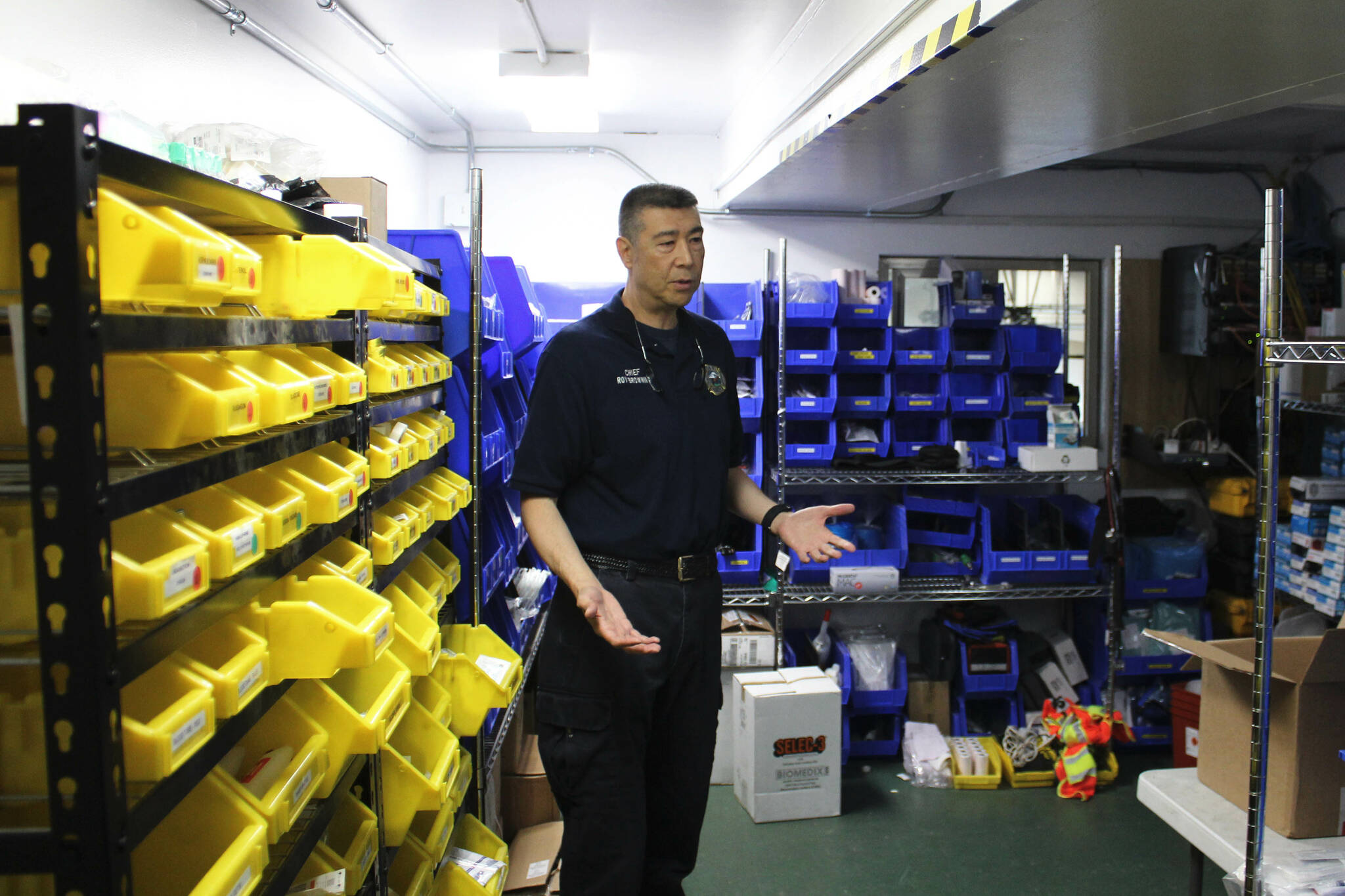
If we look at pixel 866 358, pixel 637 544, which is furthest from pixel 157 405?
pixel 866 358

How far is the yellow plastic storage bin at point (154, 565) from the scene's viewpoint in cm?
90

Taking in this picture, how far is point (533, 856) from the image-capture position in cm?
309

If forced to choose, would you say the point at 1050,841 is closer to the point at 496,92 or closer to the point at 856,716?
the point at 856,716

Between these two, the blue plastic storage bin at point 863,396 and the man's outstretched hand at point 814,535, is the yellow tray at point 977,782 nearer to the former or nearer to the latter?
the blue plastic storage bin at point 863,396

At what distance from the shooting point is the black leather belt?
84.1 inches

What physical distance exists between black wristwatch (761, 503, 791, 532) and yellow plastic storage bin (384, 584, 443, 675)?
842 millimetres

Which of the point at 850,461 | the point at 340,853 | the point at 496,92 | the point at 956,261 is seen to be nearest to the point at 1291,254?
the point at 956,261

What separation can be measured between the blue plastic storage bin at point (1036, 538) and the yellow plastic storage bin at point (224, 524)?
388 cm

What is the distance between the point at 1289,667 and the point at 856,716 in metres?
2.94

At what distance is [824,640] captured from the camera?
14.9ft

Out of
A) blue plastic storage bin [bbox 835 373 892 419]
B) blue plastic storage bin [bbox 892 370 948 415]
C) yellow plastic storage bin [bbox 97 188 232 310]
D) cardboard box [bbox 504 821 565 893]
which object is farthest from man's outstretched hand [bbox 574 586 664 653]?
blue plastic storage bin [bbox 892 370 948 415]

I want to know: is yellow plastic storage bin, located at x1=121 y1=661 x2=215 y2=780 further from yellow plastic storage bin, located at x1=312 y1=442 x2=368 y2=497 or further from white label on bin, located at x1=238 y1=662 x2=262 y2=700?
yellow plastic storage bin, located at x1=312 y1=442 x2=368 y2=497

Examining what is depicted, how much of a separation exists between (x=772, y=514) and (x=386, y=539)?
0.96 m

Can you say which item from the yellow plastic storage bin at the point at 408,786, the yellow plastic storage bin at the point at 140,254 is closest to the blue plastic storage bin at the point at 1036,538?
the yellow plastic storage bin at the point at 408,786
